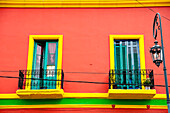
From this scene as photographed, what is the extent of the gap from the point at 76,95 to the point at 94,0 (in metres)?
4.15

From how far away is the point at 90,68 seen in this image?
1091cm

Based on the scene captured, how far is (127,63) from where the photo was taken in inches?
438

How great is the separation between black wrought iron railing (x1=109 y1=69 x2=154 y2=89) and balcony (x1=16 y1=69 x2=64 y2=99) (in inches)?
78.2

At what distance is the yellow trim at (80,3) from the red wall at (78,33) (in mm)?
176

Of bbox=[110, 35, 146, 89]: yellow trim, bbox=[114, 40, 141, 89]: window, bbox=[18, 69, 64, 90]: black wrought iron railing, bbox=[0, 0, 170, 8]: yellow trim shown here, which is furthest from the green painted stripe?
bbox=[0, 0, 170, 8]: yellow trim

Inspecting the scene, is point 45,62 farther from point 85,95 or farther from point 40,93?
point 85,95

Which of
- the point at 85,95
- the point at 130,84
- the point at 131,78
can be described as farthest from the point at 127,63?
the point at 85,95

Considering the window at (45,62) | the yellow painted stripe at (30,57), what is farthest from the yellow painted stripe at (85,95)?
the yellow painted stripe at (30,57)

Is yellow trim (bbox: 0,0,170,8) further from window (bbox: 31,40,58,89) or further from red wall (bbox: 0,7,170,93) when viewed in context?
window (bbox: 31,40,58,89)

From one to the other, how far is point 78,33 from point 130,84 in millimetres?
3114

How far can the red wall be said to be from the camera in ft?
35.4

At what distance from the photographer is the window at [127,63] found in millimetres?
10720

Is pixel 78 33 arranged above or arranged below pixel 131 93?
above

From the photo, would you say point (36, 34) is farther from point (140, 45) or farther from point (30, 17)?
point (140, 45)
